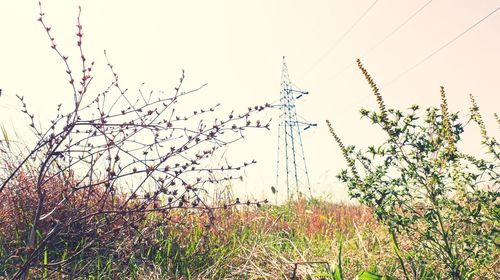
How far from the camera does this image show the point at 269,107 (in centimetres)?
362

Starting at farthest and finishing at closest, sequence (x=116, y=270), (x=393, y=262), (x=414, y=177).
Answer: (x=116, y=270) → (x=393, y=262) → (x=414, y=177)

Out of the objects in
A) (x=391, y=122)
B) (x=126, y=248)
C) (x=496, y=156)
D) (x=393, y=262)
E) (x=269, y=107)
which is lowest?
(x=393, y=262)

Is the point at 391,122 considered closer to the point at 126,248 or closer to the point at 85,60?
the point at 85,60

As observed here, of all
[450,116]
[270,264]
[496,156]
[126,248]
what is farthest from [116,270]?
[496,156]

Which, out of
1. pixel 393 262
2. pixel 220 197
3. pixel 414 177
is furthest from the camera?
pixel 220 197

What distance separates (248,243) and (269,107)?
2.50 metres

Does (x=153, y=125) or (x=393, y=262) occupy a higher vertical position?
(x=153, y=125)

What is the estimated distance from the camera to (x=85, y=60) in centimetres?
305

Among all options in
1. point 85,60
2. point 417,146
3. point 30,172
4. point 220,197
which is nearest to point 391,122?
point 417,146

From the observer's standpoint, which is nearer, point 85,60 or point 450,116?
point 85,60

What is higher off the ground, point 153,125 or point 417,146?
point 153,125

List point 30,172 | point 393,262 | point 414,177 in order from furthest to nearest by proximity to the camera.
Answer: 1. point 30,172
2. point 393,262
3. point 414,177

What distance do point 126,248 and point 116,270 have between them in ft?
0.76

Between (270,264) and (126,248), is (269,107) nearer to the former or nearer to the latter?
(270,264)
